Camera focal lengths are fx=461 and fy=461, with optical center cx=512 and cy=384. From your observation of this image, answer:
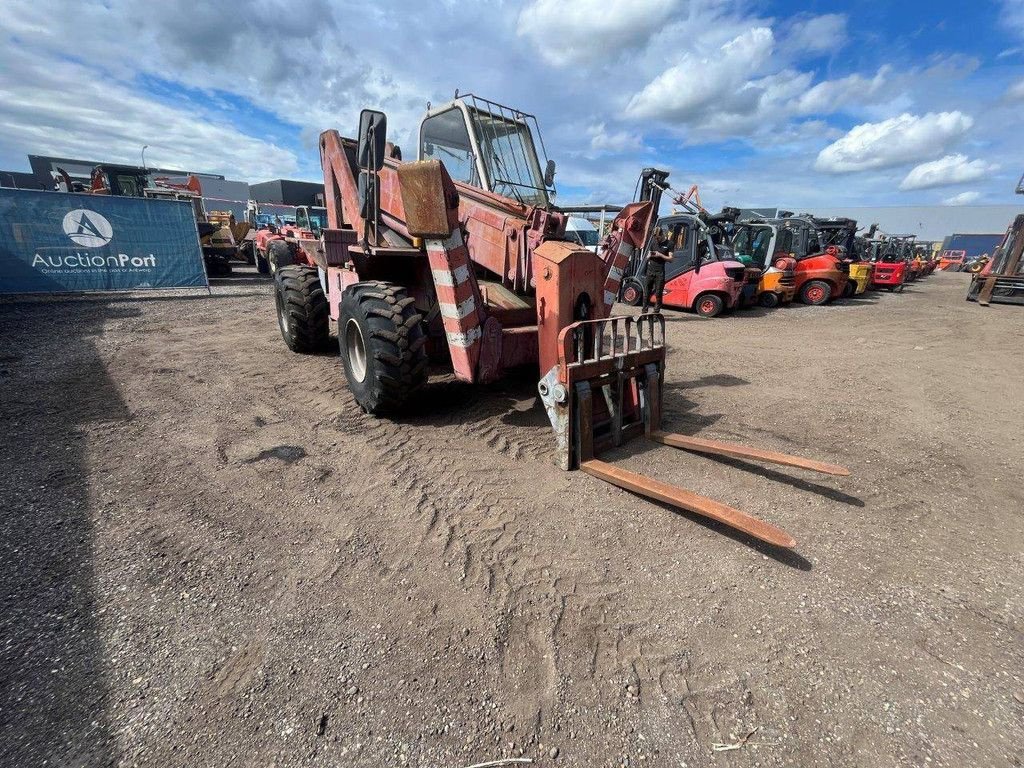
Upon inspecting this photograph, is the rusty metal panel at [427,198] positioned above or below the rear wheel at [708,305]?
above

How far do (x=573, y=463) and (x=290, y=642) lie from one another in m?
2.09

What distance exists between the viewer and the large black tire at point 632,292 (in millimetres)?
13047

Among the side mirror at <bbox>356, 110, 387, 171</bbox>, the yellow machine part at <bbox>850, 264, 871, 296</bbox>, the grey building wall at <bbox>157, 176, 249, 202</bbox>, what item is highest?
the grey building wall at <bbox>157, 176, 249, 202</bbox>

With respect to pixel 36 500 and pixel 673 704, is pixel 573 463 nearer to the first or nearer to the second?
pixel 673 704

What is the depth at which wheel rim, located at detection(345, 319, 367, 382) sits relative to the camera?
4.55 m

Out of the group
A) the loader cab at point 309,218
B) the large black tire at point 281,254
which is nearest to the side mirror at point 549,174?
the large black tire at point 281,254

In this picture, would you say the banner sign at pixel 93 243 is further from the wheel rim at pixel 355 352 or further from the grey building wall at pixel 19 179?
the grey building wall at pixel 19 179

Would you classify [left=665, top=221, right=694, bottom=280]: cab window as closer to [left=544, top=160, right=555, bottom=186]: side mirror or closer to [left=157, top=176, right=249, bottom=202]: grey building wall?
[left=544, top=160, right=555, bottom=186]: side mirror

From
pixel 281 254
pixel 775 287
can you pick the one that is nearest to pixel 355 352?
pixel 281 254

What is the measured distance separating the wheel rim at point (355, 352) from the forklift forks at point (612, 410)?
2.08 metres

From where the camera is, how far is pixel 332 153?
5.96 metres

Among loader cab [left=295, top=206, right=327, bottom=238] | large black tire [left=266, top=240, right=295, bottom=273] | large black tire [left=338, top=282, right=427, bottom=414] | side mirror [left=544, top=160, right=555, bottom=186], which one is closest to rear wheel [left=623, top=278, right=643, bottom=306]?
side mirror [left=544, top=160, right=555, bottom=186]

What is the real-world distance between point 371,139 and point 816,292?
15099 mm

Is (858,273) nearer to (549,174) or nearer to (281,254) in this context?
(549,174)
